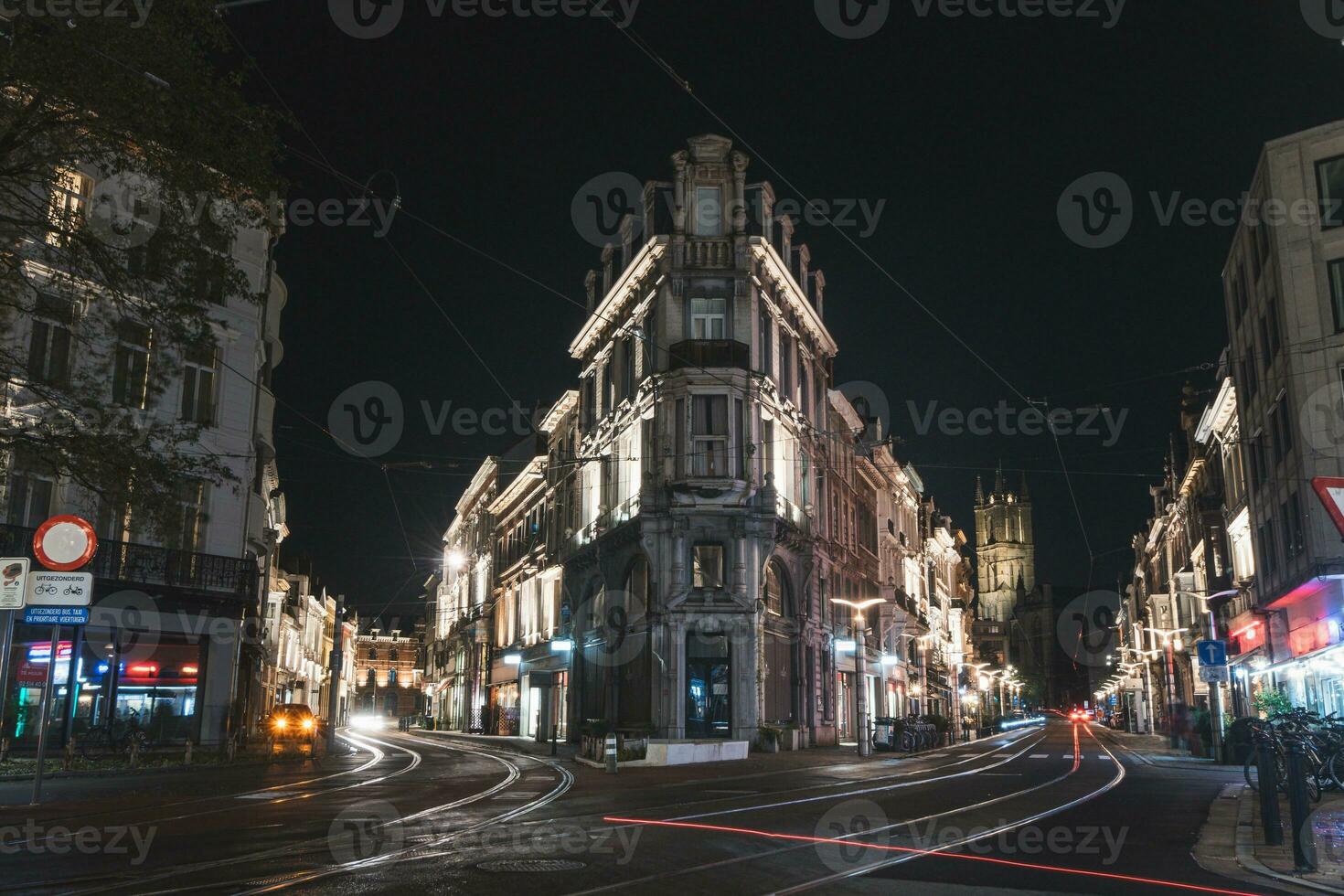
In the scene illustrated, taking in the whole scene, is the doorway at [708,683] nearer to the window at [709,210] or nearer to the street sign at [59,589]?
the window at [709,210]

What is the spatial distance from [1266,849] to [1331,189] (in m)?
23.8

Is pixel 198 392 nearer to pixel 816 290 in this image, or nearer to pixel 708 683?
pixel 708 683

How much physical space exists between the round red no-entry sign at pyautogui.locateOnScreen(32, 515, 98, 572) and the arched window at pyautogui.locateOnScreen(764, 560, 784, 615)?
87.2 feet

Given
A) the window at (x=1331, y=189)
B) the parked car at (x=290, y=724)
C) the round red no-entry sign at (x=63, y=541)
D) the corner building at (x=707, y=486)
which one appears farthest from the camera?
the corner building at (x=707, y=486)

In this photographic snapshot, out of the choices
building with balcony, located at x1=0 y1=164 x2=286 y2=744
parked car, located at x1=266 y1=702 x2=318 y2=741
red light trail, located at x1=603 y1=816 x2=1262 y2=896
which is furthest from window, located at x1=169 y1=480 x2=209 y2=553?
red light trail, located at x1=603 y1=816 x2=1262 y2=896

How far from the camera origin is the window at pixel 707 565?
38.2m

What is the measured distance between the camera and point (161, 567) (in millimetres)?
28109

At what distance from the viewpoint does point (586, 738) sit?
31.6 meters

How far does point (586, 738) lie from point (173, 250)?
21215mm

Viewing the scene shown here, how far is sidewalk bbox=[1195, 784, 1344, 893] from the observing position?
8.94m

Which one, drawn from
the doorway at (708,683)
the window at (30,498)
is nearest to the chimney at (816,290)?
the doorway at (708,683)

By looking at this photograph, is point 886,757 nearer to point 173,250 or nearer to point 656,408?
point 656,408

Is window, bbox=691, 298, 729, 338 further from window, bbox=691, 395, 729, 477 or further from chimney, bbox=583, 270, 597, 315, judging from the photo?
chimney, bbox=583, 270, 597, 315

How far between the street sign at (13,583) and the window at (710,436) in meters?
25.2
